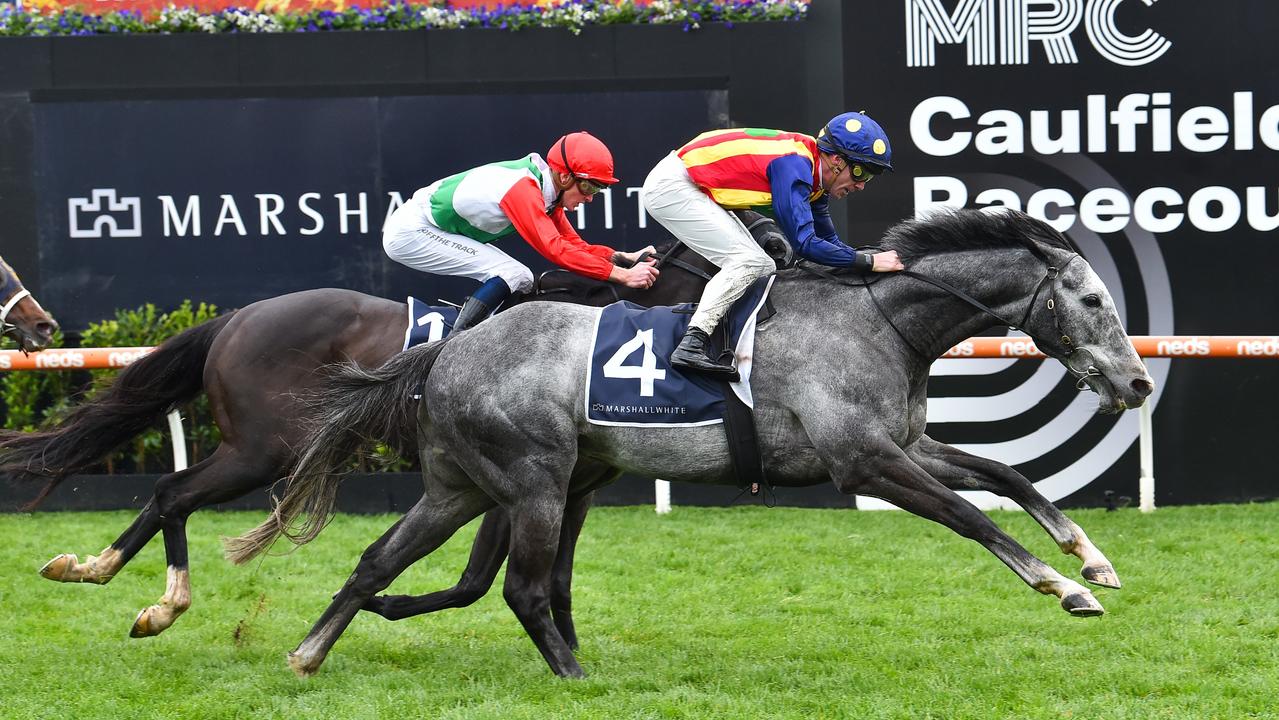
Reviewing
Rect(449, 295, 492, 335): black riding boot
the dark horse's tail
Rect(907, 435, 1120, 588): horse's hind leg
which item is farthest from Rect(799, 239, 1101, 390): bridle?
the dark horse's tail

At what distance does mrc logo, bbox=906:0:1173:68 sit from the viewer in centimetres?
802

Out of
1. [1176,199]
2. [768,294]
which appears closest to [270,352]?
[768,294]

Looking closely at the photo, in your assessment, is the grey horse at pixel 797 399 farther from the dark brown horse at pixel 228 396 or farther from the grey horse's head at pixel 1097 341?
the dark brown horse at pixel 228 396

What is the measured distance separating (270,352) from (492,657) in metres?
1.56

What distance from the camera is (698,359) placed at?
183 inches

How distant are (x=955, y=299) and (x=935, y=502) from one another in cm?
72

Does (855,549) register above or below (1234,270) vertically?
below

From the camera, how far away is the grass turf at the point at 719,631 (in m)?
4.53

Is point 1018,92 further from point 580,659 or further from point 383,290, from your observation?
point 580,659

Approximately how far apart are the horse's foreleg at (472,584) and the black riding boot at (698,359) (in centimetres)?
92

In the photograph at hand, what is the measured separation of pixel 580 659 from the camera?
5168 millimetres

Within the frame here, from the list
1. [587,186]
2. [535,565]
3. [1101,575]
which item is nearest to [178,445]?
[587,186]

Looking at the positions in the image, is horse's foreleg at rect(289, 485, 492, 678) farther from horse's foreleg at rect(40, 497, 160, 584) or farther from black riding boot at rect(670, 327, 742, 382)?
horse's foreleg at rect(40, 497, 160, 584)

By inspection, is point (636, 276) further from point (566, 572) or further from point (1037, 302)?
point (1037, 302)
